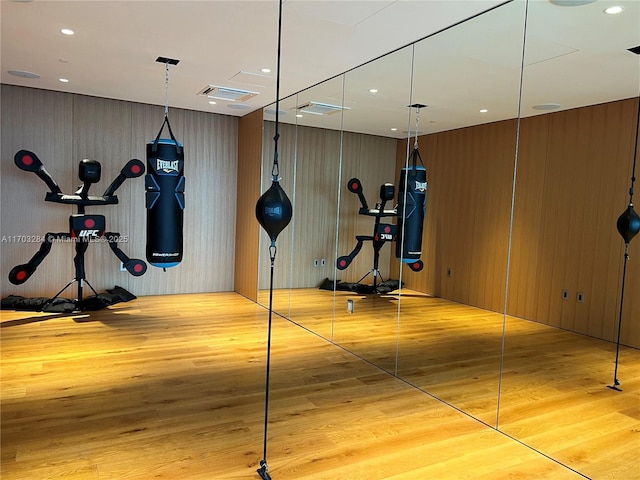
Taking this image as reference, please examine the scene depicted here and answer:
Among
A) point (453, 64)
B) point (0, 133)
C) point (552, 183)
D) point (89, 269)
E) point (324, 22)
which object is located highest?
point (324, 22)

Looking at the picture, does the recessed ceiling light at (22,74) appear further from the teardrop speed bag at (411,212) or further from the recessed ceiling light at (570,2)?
the recessed ceiling light at (570,2)

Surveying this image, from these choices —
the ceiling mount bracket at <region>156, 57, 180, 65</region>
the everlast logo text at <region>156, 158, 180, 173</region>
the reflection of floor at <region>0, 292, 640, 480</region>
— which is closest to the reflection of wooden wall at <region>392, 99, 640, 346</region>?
the reflection of floor at <region>0, 292, 640, 480</region>

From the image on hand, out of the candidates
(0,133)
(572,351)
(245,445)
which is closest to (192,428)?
(245,445)

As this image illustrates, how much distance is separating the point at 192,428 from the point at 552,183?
2.55m

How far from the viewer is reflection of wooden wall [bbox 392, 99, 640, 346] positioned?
236cm

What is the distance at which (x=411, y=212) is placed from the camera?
3736 millimetres

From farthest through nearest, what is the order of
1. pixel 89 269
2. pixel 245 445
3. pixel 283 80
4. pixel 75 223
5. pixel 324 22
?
1. pixel 89 269
2. pixel 75 223
3. pixel 283 80
4. pixel 324 22
5. pixel 245 445

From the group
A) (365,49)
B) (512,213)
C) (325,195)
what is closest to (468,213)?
(512,213)

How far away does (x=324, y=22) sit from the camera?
3.36 metres

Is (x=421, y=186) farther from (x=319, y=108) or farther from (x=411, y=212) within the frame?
(x=319, y=108)

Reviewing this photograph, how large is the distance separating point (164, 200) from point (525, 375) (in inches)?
153

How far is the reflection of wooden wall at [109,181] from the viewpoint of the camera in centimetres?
583

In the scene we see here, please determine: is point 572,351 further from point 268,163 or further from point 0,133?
point 0,133

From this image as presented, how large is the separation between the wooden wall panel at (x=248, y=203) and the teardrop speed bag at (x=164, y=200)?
4.66ft
